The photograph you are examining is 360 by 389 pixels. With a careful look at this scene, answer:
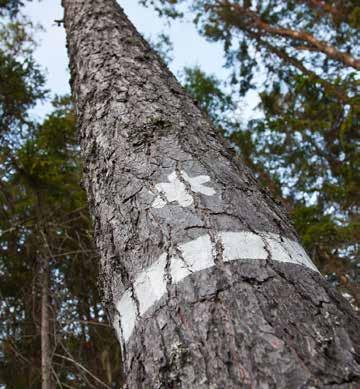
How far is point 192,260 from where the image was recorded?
119 centimetres

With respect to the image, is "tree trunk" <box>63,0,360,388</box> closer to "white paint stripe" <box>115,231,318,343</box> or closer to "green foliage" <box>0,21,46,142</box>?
"white paint stripe" <box>115,231,318,343</box>

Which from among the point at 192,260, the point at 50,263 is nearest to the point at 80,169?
the point at 50,263

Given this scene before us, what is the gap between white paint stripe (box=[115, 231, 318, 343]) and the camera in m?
1.17

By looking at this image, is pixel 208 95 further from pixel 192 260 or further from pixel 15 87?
pixel 192 260

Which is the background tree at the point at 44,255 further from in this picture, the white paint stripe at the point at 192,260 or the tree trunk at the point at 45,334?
the white paint stripe at the point at 192,260

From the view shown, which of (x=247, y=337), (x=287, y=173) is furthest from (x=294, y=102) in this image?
(x=247, y=337)

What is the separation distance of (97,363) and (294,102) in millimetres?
7586

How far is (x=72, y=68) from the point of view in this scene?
2682mm

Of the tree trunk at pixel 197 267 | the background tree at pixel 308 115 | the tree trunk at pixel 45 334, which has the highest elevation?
the background tree at pixel 308 115

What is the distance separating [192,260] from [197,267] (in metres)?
0.03

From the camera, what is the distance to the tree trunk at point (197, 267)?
3.17 ft

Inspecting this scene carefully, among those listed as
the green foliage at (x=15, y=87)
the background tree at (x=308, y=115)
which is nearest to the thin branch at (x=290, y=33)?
the background tree at (x=308, y=115)

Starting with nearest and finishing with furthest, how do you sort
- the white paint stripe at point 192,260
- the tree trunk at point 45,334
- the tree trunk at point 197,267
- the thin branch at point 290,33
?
the tree trunk at point 197,267, the white paint stripe at point 192,260, the tree trunk at point 45,334, the thin branch at point 290,33

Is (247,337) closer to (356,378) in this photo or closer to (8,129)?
(356,378)
